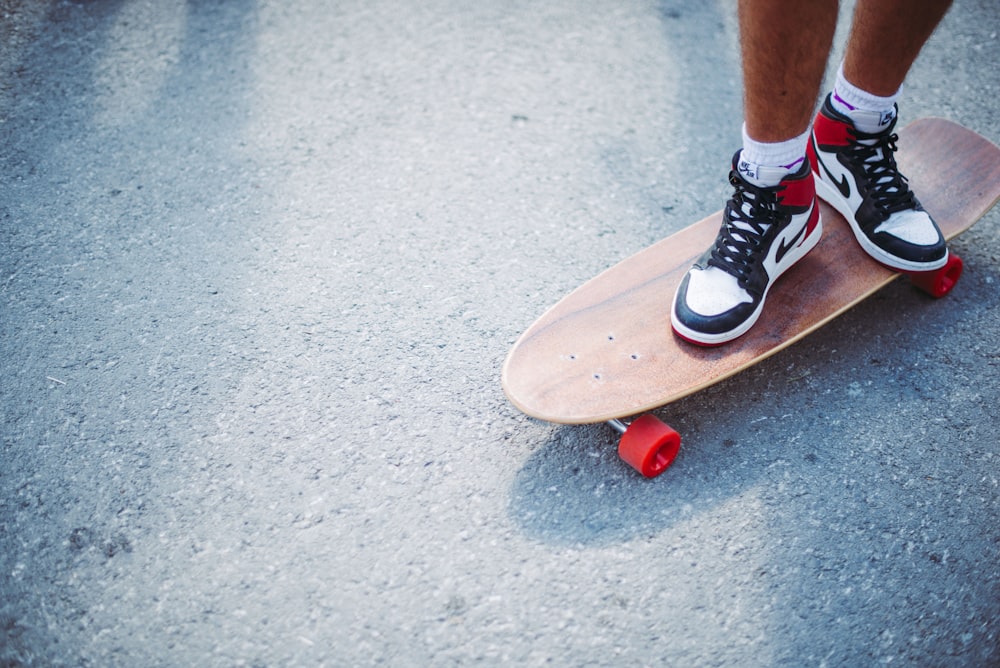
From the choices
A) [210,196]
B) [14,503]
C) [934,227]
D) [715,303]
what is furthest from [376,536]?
[934,227]

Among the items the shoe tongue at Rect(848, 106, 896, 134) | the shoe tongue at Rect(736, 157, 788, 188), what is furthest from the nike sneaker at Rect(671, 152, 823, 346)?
the shoe tongue at Rect(848, 106, 896, 134)

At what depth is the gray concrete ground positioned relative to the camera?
50.1 inches

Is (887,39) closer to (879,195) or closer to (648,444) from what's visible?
(879,195)

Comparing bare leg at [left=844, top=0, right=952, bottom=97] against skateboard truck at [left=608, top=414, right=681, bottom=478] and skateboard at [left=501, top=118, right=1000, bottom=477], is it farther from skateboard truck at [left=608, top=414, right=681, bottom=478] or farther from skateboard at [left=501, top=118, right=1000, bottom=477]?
skateboard truck at [left=608, top=414, right=681, bottom=478]

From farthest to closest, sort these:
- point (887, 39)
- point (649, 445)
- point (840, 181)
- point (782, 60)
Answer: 1. point (840, 181)
2. point (887, 39)
3. point (649, 445)
4. point (782, 60)

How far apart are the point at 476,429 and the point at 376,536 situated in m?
0.32

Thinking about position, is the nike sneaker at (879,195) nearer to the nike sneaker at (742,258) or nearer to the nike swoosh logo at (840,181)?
the nike swoosh logo at (840,181)

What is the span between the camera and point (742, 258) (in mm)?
1546

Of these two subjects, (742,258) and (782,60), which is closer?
(782,60)

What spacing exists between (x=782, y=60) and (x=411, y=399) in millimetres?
1033

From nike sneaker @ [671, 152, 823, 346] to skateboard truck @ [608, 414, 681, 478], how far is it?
22 centimetres

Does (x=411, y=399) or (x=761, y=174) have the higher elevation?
(x=761, y=174)

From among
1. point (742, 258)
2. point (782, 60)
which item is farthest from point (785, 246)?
point (782, 60)

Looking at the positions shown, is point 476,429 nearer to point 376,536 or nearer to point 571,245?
point 376,536
